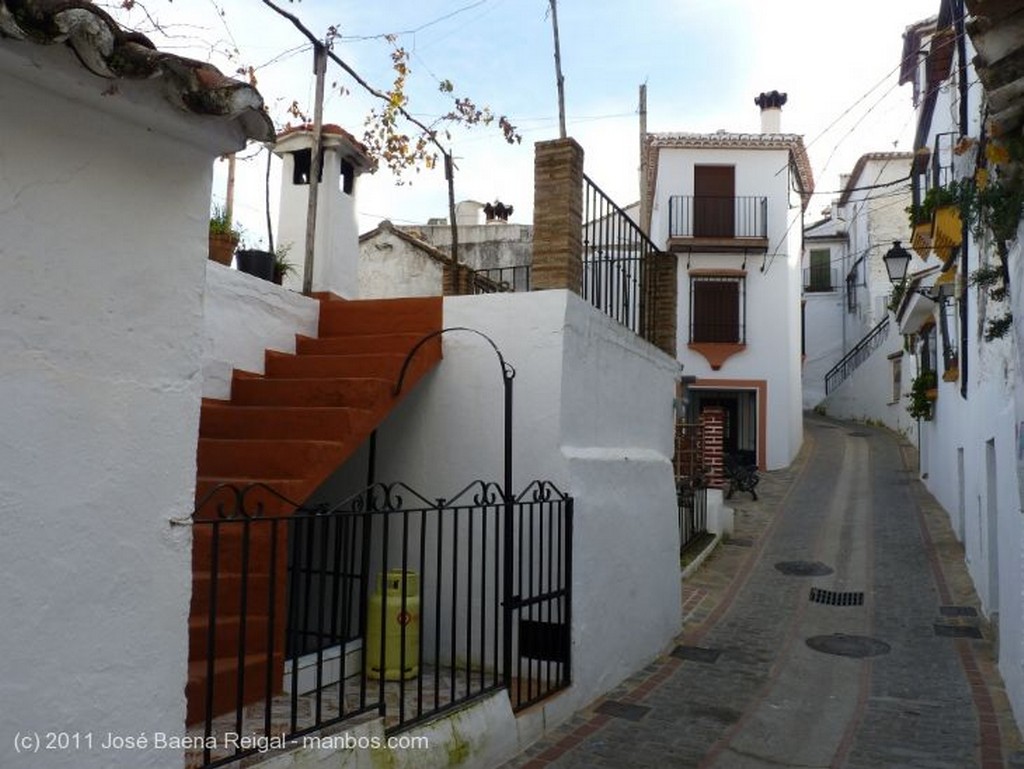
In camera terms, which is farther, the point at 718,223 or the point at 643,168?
the point at 718,223

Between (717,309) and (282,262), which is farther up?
(717,309)

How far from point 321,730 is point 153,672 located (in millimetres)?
1080

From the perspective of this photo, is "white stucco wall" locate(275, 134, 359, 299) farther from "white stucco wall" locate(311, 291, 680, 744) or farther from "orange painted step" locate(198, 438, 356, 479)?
"orange painted step" locate(198, 438, 356, 479)

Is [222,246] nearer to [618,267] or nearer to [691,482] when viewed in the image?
[618,267]

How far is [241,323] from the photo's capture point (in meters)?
6.35

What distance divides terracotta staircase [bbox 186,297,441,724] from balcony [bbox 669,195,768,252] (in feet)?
51.5

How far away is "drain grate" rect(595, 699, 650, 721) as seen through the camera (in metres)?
5.97

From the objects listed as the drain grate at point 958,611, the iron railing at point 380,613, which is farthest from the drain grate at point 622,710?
the drain grate at point 958,611

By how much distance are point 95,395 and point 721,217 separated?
2019cm

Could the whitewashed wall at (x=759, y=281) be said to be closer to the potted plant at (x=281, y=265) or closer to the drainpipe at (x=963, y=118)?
the drainpipe at (x=963, y=118)

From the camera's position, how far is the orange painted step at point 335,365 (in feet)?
19.4

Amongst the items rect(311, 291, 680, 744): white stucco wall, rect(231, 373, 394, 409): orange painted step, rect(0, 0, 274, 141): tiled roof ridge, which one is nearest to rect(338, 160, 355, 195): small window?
rect(311, 291, 680, 744): white stucco wall

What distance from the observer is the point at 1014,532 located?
230 inches

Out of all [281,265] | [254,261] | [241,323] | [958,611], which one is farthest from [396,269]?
[958,611]
